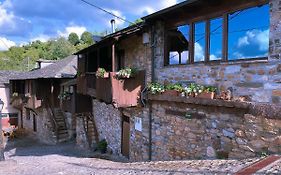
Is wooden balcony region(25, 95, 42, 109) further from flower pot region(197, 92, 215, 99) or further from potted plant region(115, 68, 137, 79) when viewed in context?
flower pot region(197, 92, 215, 99)

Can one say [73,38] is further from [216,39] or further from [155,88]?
[216,39]

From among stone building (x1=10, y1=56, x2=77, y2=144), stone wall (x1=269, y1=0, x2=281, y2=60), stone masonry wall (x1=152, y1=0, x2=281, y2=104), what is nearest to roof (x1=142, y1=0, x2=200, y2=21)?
stone masonry wall (x1=152, y1=0, x2=281, y2=104)

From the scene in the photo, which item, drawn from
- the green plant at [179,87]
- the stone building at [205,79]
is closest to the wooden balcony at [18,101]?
the stone building at [205,79]

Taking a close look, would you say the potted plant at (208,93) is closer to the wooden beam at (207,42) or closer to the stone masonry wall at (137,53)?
the wooden beam at (207,42)

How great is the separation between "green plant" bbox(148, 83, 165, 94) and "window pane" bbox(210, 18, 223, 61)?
80.1 inches

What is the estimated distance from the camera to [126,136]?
12.1 meters

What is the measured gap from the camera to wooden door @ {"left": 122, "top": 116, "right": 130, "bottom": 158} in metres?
12.0

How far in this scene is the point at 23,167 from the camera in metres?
10.4

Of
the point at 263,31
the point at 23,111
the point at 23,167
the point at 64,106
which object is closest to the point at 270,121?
the point at 263,31

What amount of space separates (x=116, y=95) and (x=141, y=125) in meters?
1.54

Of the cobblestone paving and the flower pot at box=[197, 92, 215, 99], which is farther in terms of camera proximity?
the flower pot at box=[197, 92, 215, 99]

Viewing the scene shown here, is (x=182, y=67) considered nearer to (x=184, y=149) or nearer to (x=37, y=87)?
(x=184, y=149)

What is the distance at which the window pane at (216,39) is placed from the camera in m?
7.52

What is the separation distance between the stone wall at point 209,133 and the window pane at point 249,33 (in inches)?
53.9
